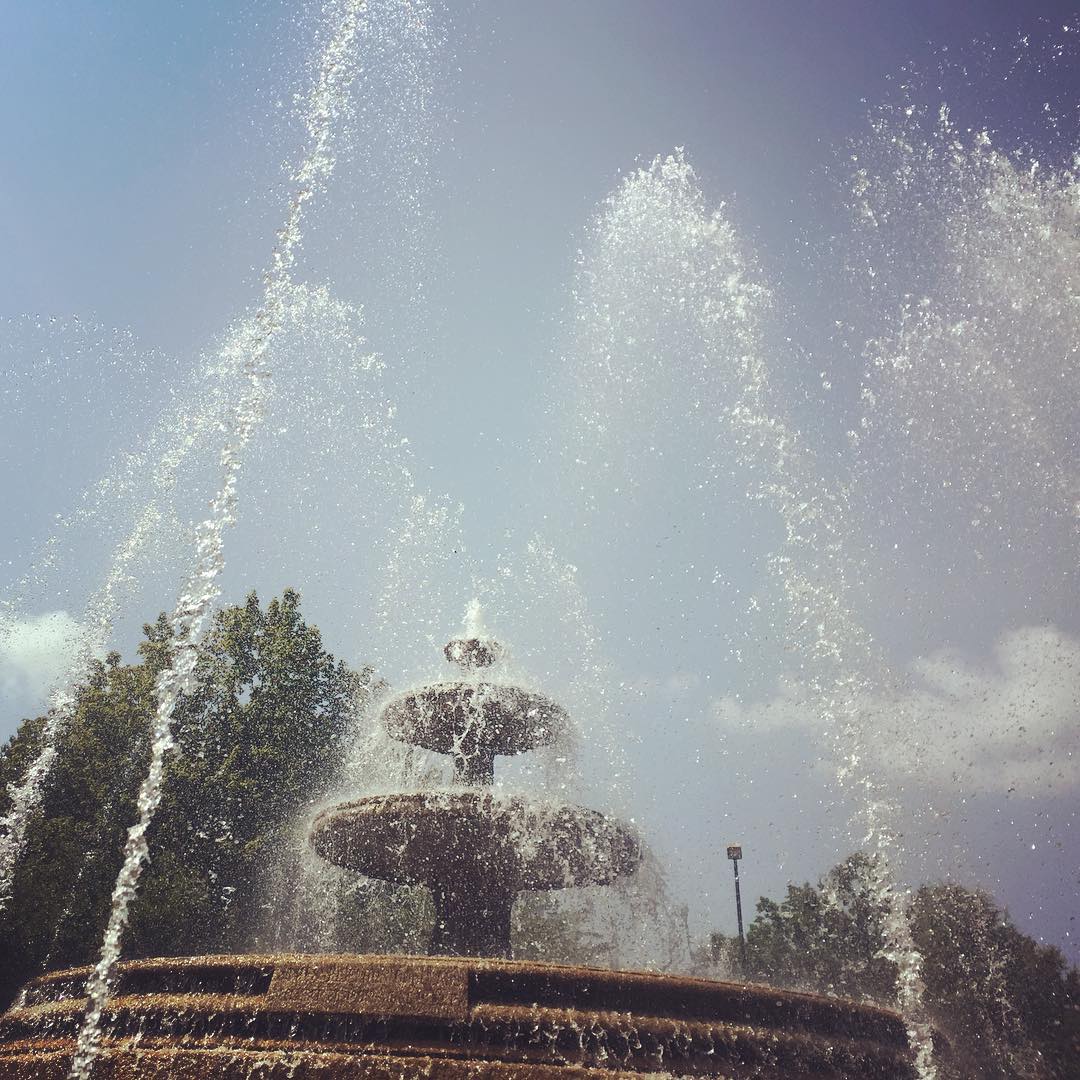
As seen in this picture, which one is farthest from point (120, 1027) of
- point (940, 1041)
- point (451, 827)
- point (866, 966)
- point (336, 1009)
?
point (866, 966)

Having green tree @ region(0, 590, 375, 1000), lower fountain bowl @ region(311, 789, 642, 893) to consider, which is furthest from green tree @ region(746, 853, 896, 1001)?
lower fountain bowl @ region(311, 789, 642, 893)

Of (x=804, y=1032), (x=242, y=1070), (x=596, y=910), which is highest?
(x=596, y=910)

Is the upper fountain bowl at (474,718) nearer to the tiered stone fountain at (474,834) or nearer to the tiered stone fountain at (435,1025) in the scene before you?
the tiered stone fountain at (474,834)

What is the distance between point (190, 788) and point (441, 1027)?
1533 cm

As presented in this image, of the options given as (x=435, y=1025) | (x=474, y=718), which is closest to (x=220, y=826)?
(x=474, y=718)

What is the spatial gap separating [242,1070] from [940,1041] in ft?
17.2

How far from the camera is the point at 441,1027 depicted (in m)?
4.28

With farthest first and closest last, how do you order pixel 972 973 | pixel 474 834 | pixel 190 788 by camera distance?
pixel 972 973, pixel 190 788, pixel 474 834

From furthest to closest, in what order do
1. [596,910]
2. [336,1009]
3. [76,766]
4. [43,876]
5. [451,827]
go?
[76,766], [43,876], [596,910], [451,827], [336,1009]

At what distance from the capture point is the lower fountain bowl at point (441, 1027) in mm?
4129

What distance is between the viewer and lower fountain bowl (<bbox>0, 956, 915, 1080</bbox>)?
13.5 feet

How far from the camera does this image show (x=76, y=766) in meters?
16.7

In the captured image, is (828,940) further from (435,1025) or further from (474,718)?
(435,1025)

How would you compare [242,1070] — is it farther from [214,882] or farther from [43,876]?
[214,882]
